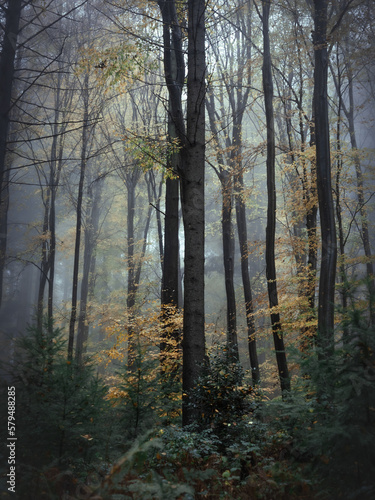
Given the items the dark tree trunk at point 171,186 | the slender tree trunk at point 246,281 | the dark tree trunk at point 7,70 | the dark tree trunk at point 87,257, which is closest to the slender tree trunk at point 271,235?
the slender tree trunk at point 246,281

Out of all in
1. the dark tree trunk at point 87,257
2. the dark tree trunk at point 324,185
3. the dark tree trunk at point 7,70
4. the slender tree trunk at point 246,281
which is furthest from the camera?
the dark tree trunk at point 87,257

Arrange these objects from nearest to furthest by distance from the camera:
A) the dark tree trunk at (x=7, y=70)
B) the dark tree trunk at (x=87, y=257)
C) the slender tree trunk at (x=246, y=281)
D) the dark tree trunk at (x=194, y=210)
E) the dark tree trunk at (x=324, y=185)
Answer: the dark tree trunk at (x=194, y=210) < the dark tree trunk at (x=7, y=70) < the dark tree trunk at (x=324, y=185) < the slender tree trunk at (x=246, y=281) < the dark tree trunk at (x=87, y=257)

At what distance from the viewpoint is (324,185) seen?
25.5 ft

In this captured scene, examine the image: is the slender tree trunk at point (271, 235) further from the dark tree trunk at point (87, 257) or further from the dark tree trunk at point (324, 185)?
the dark tree trunk at point (87, 257)

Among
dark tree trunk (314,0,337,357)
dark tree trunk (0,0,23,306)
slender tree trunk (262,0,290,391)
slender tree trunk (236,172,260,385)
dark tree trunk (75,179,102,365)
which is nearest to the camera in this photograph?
dark tree trunk (0,0,23,306)

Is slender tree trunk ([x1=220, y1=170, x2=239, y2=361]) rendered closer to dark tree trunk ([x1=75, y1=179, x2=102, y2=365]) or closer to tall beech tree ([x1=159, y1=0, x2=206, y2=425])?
tall beech tree ([x1=159, y1=0, x2=206, y2=425])

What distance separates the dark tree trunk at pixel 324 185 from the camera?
286 inches

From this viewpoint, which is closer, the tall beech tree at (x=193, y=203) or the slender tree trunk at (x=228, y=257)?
the tall beech tree at (x=193, y=203)

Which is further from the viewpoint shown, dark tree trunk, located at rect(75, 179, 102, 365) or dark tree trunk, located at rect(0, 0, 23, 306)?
dark tree trunk, located at rect(75, 179, 102, 365)

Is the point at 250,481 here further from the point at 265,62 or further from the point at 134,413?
the point at 265,62

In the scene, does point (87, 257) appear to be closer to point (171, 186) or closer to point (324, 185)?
point (171, 186)

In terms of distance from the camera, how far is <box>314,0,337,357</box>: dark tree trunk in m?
7.26

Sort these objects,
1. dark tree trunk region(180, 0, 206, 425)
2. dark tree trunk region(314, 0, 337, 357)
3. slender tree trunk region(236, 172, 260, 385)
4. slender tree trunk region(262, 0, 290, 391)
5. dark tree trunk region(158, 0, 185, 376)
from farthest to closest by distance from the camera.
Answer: slender tree trunk region(236, 172, 260, 385), slender tree trunk region(262, 0, 290, 391), dark tree trunk region(158, 0, 185, 376), dark tree trunk region(314, 0, 337, 357), dark tree trunk region(180, 0, 206, 425)

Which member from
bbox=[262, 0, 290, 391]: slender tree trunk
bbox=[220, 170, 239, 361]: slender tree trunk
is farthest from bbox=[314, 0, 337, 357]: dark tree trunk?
bbox=[220, 170, 239, 361]: slender tree trunk
